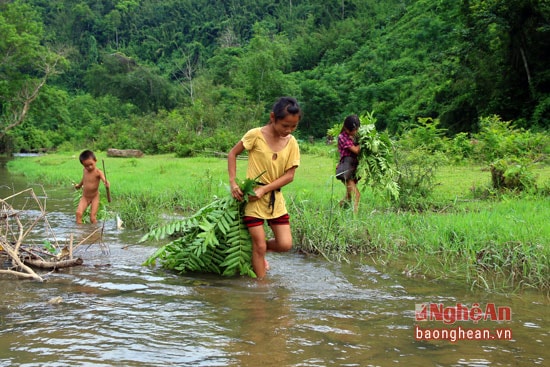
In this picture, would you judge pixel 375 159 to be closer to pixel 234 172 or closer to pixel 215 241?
pixel 234 172

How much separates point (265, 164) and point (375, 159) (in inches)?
117

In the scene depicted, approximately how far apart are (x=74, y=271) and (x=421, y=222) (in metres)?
3.93

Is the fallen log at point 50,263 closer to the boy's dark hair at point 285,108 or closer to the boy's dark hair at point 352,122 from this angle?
the boy's dark hair at point 285,108

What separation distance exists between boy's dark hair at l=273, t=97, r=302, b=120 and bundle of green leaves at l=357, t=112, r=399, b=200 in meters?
2.94

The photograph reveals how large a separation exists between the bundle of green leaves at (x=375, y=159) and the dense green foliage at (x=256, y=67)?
9041 mm

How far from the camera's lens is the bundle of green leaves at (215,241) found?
4.70 m

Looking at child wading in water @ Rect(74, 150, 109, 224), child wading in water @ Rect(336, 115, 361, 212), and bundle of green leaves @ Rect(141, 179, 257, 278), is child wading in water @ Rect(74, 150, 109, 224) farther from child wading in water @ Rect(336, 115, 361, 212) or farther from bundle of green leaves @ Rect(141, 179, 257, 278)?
child wading in water @ Rect(336, 115, 361, 212)

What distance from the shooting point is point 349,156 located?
7414 mm

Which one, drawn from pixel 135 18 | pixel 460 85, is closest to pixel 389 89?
pixel 460 85

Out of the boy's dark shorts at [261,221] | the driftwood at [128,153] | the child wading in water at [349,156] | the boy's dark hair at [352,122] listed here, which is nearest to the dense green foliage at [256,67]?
the driftwood at [128,153]

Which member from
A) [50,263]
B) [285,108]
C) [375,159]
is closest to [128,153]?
[375,159]

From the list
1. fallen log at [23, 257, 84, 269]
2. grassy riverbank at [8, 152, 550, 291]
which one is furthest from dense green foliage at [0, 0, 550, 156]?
fallen log at [23, 257, 84, 269]

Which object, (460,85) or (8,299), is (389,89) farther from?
(8,299)

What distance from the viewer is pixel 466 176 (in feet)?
36.0
